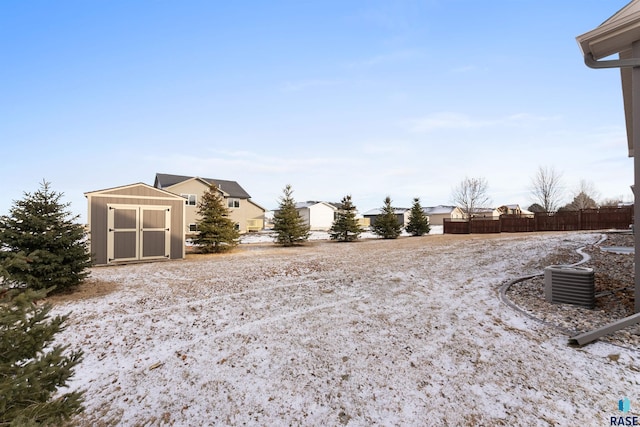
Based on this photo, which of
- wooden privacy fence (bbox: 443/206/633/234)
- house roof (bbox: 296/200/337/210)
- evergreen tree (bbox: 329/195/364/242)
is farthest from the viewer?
house roof (bbox: 296/200/337/210)

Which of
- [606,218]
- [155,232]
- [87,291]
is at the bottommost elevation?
[87,291]

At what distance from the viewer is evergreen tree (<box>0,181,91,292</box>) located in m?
6.13

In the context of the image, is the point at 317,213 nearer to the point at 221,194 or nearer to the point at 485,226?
the point at 221,194

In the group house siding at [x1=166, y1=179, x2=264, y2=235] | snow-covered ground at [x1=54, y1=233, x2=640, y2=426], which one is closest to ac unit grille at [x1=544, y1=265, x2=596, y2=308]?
snow-covered ground at [x1=54, y1=233, x2=640, y2=426]

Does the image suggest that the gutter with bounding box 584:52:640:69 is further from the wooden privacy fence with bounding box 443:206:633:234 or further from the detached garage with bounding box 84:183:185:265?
the wooden privacy fence with bounding box 443:206:633:234

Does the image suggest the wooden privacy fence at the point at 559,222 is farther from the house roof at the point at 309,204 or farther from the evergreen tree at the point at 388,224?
the house roof at the point at 309,204

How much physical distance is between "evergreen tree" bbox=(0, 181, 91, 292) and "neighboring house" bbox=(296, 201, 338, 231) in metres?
33.6

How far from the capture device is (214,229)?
48.4 ft

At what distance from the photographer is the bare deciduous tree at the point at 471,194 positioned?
3753cm

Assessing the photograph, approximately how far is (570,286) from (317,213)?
37.4 metres

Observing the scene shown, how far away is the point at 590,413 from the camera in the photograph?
104 inches

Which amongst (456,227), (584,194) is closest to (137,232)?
(456,227)

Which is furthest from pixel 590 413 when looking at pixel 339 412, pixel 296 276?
pixel 296 276

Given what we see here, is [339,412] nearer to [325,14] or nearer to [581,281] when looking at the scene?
[581,281]
